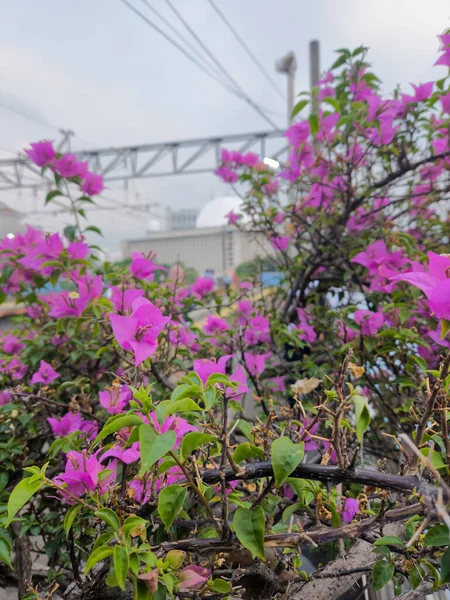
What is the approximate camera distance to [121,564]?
26 cm

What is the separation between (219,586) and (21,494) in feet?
0.51

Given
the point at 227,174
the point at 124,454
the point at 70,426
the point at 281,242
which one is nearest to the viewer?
the point at 124,454

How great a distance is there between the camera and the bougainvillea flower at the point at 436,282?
26 cm

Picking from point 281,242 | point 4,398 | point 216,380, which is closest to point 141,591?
point 216,380

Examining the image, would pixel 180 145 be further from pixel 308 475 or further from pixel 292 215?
pixel 308 475

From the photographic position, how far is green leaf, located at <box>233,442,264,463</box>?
292 millimetres

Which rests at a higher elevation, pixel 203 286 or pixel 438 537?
pixel 203 286

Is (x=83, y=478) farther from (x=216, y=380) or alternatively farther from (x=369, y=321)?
(x=369, y=321)

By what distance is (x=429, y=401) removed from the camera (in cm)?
28

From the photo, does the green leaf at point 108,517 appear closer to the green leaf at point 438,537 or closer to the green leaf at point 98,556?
the green leaf at point 98,556

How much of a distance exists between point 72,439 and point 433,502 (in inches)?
15.7

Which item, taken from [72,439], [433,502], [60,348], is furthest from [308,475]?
[60,348]

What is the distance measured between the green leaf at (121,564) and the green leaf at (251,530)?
71 millimetres

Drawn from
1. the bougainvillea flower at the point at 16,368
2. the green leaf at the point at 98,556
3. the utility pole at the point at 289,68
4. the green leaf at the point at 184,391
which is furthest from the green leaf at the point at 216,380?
the utility pole at the point at 289,68
